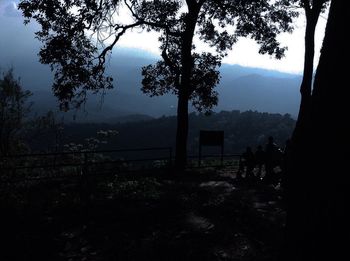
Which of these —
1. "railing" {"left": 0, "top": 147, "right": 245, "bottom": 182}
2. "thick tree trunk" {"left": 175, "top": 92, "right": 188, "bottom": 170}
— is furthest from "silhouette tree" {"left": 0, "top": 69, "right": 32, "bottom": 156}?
"thick tree trunk" {"left": 175, "top": 92, "right": 188, "bottom": 170}

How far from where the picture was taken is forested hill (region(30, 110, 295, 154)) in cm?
14450

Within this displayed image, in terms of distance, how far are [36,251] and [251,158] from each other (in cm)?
1115

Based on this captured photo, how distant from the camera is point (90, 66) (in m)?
20.9

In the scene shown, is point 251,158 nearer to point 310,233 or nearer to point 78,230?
point 78,230

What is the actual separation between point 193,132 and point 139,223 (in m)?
161

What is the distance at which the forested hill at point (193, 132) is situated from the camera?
144 meters

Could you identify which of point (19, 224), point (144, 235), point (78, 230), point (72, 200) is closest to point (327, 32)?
point (144, 235)

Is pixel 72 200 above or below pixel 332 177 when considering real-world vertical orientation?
below

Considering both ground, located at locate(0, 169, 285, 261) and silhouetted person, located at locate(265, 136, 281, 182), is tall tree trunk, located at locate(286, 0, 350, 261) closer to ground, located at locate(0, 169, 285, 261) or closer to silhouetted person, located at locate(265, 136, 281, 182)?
ground, located at locate(0, 169, 285, 261)

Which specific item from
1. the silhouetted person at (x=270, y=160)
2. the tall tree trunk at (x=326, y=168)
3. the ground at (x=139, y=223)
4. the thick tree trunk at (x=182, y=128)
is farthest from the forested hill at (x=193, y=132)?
the tall tree trunk at (x=326, y=168)

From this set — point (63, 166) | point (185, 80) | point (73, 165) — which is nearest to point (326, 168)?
point (73, 165)

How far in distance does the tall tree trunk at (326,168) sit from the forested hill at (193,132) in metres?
132

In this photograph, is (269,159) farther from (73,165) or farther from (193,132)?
(193,132)

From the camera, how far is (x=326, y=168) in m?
4.43
